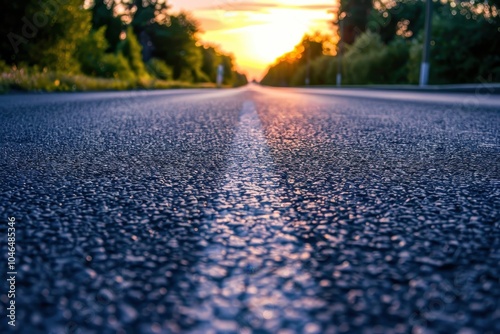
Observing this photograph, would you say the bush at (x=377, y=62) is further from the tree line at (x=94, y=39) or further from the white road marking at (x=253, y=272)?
the white road marking at (x=253, y=272)

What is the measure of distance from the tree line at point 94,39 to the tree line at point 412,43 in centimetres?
1936

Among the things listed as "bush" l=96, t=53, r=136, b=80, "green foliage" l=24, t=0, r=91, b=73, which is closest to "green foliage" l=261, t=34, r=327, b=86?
"bush" l=96, t=53, r=136, b=80

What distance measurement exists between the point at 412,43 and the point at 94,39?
25.2 m

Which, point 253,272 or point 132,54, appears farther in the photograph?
point 132,54

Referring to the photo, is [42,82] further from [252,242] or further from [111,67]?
[111,67]

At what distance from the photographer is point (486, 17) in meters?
29.1

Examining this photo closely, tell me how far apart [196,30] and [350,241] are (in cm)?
6944

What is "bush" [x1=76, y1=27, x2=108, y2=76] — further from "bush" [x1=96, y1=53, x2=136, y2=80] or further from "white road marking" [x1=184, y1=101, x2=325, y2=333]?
"white road marking" [x1=184, y1=101, x2=325, y2=333]

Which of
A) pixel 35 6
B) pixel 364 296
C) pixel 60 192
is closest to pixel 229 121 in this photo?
pixel 60 192

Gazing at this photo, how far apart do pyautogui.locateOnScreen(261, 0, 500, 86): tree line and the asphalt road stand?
29851 mm

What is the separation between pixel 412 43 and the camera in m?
40.4

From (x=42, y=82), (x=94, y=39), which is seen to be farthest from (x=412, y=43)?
(x=42, y=82)

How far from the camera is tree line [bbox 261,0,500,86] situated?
29281 millimetres

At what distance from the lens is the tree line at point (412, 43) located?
29.3 metres
